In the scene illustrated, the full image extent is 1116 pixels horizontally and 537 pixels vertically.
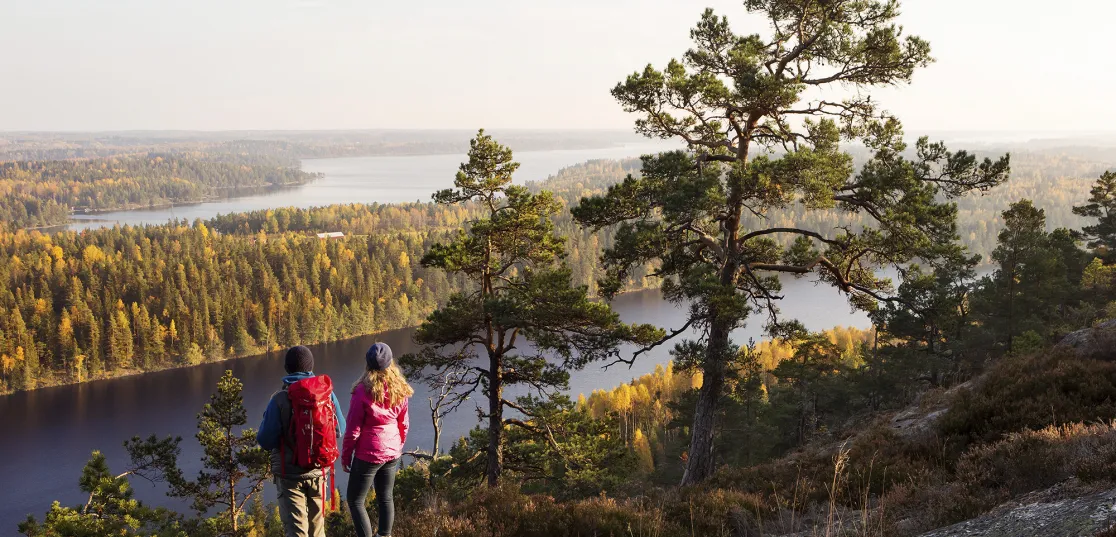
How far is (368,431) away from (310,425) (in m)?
0.57

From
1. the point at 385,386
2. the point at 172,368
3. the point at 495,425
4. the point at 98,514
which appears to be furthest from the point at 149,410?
the point at 385,386

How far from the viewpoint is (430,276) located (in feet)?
379

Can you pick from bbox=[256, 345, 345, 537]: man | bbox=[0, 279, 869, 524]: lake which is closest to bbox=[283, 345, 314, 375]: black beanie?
bbox=[256, 345, 345, 537]: man

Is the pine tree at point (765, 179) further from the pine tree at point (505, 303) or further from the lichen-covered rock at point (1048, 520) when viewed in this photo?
the lichen-covered rock at point (1048, 520)

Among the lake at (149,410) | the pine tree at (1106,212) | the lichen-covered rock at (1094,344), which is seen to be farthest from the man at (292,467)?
the lake at (149,410)

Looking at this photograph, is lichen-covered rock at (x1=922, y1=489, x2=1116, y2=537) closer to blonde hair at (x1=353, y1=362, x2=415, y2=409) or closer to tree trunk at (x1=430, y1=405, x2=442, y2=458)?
blonde hair at (x1=353, y1=362, x2=415, y2=409)

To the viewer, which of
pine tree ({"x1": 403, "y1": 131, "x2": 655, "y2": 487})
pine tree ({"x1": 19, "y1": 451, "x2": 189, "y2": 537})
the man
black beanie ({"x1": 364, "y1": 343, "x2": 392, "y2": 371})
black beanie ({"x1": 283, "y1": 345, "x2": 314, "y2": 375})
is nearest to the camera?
the man

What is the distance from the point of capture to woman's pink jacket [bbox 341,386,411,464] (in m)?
5.46

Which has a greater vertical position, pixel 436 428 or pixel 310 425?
pixel 310 425

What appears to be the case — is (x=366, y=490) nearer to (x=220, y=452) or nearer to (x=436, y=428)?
(x=436, y=428)

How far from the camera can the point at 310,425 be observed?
201 inches

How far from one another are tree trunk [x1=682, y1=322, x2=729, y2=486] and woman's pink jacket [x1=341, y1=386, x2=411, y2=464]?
697cm

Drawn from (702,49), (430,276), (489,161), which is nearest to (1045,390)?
(702,49)

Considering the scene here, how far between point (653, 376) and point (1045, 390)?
190ft
